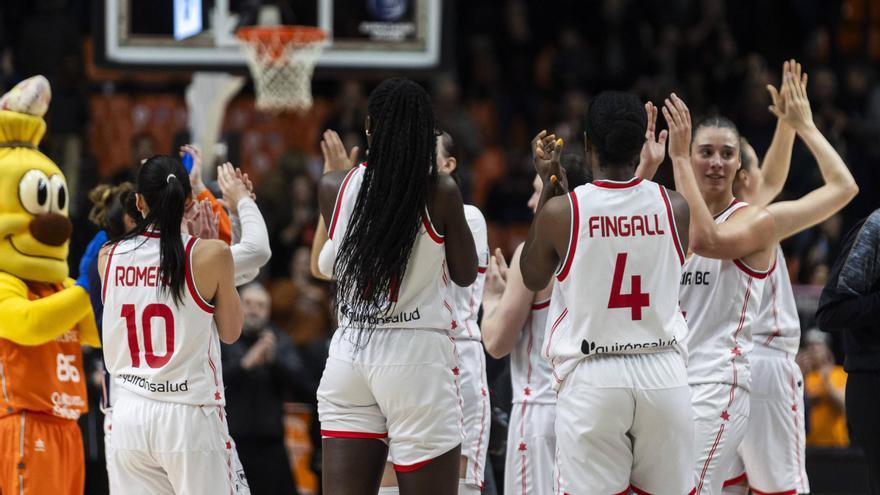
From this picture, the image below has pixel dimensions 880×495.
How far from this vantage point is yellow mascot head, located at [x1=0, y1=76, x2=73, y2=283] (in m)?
5.95

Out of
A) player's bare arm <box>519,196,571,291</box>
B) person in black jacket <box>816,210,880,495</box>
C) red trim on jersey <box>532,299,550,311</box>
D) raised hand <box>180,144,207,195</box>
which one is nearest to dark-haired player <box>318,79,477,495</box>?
player's bare arm <box>519,196,571,291</box>

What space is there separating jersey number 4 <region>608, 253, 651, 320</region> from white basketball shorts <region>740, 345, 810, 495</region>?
1.37 m

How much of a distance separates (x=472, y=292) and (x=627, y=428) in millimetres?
1323

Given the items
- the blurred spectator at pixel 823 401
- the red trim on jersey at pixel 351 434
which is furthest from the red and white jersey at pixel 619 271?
the blurred spectator at pixel 823 401

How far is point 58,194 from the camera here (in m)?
6.18

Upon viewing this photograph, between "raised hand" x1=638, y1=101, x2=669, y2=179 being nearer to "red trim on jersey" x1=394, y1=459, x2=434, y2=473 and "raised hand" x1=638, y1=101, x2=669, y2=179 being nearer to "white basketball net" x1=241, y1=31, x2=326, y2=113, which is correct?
"red trim on jersey" x1=394, y1=459, x2=434, y2=473

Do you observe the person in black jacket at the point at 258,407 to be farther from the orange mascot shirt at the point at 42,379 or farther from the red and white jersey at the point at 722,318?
the red and white jersey at the point at 722,318

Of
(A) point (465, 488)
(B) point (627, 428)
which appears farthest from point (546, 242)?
(A) point (465, 488)

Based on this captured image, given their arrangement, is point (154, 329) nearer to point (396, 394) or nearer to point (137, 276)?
point (137, 276)

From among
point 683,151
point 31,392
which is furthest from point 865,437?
point 31,392

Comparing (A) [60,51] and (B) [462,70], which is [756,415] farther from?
(B) [462,70]

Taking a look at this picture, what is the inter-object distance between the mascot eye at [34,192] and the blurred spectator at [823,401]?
581cm

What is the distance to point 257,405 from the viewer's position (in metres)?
8.42

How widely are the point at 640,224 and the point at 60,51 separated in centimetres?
934
